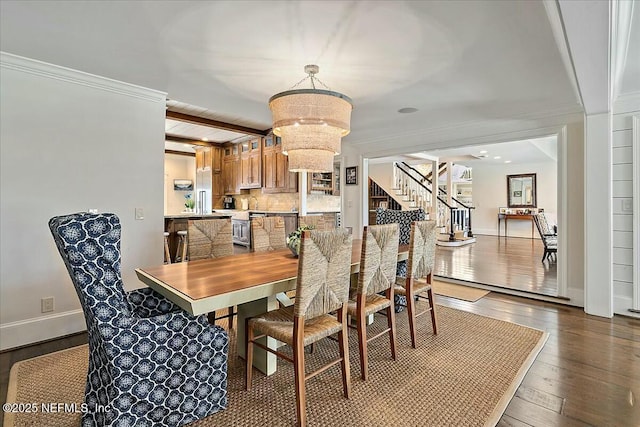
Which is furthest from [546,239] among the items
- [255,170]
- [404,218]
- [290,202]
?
[255,170]

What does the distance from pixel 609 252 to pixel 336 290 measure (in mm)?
3044

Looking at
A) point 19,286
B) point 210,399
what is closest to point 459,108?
point 210,399

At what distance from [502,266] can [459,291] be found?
6.39 ft

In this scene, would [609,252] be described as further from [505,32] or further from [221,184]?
[221,184]

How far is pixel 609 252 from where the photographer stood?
317cm

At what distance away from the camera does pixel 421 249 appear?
2.77 meters

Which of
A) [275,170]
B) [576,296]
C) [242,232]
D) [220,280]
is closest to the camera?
[220,280]

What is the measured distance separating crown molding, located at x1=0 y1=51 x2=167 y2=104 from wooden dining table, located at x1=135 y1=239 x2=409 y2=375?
2.01 m

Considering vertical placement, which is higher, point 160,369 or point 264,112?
point 264,112

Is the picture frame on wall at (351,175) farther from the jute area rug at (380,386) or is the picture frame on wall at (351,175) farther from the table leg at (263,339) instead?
the table leg at (263,339)

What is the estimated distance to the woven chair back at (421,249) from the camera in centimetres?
266

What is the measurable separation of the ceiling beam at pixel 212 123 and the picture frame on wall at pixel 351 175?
5.53 ft

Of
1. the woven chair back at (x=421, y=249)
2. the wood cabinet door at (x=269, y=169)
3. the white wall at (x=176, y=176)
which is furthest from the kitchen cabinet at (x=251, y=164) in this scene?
the woven chair back at (x=421, y=249)

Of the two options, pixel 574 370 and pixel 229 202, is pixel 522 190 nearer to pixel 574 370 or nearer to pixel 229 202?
pixel 229 202
